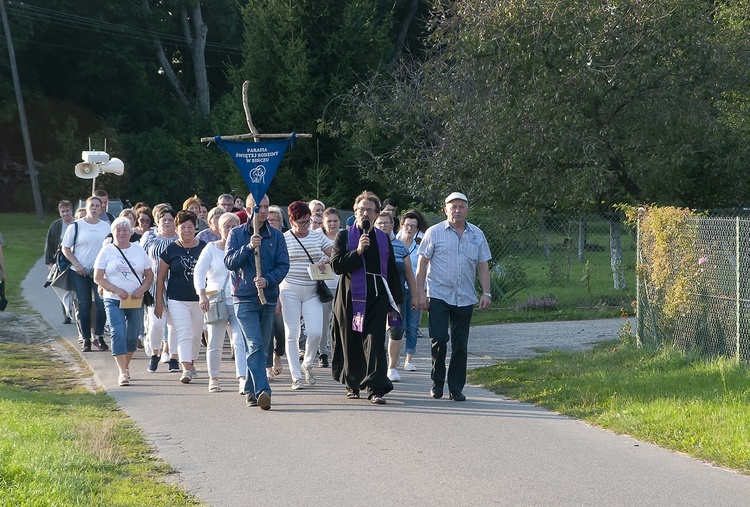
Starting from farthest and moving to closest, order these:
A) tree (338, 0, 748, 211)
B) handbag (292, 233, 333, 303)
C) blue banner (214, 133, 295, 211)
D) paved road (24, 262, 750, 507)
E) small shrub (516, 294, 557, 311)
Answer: tree (338, 0, 748, 211)
small shrub (516, 294, 557, 311)
handbag (292, 233, 333, 303)
blue banner (214, 133, 295, 211)
paved road (24, 262, 750, 507)

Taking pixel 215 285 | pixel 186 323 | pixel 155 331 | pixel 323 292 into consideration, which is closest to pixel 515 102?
pixel 323 292

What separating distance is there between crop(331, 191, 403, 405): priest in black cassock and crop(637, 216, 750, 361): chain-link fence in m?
3.28

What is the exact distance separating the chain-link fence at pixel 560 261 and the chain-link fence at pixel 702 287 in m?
5.92

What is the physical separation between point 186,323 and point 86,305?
3.24 meters

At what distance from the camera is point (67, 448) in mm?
6895

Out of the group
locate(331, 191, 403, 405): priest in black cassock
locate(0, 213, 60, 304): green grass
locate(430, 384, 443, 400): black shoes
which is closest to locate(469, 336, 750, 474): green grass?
locate(430, 384, 443, 400): black shoes

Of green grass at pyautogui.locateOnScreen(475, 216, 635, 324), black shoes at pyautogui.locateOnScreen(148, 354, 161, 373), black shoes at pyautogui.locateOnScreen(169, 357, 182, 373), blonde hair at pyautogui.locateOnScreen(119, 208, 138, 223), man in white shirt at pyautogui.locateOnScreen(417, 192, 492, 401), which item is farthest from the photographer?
green grass at pyautogui.locateOnScreen(475, 216, 635, 324)

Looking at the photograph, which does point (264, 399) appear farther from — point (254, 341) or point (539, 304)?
point (539, 304)

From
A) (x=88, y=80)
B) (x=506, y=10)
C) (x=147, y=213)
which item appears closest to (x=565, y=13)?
(x=506, y=10)

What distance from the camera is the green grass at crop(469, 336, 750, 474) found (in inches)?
290

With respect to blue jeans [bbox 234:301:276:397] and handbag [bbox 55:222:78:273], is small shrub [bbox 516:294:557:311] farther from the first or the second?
blue jeans [bbox 234:301:276:397]

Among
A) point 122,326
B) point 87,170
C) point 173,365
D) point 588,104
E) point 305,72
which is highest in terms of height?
point 305,72

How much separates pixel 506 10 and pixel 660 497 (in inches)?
540

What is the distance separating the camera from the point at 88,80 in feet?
173
